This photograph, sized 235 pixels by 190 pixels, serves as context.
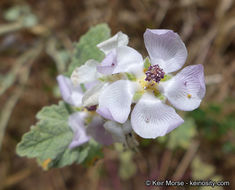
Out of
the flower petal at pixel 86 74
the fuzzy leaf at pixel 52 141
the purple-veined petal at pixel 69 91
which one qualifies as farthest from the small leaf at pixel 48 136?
the flower petal at pixel 86 74

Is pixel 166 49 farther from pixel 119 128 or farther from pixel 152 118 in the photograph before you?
pixel 119 128

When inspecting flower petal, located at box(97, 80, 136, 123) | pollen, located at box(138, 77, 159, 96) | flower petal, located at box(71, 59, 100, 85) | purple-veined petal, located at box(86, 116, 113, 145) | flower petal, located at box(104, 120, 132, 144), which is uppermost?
flower petal, located at box(71, 59, 100, 85)

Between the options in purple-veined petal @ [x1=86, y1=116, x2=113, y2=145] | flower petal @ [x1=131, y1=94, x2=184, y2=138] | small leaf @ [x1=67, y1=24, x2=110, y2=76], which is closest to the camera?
flower petal @ [x1=131, y1=94, x2=184, y2=138]

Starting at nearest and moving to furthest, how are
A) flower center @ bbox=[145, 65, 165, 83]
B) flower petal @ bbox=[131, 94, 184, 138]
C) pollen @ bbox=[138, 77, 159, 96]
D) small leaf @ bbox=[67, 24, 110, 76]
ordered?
flower petal @ bbox=[131, 94, 184, 138]
flower center @ bbox=[145, 65, 165, 83]
pollen @ bbox=[138, 77, 159, 96]
small leaf @ bbox=[67, 24, 110, 76]

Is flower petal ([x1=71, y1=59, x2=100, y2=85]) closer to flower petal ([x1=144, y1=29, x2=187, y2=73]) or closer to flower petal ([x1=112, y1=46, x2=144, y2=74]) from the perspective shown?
flower petal ([x1=112, y1=46, x2=144, y2=74])

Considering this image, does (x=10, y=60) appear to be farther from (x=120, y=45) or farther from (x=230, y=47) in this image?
(x=230, y=47)

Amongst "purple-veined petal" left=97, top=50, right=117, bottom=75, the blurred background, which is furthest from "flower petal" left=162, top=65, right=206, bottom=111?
the blurred background
